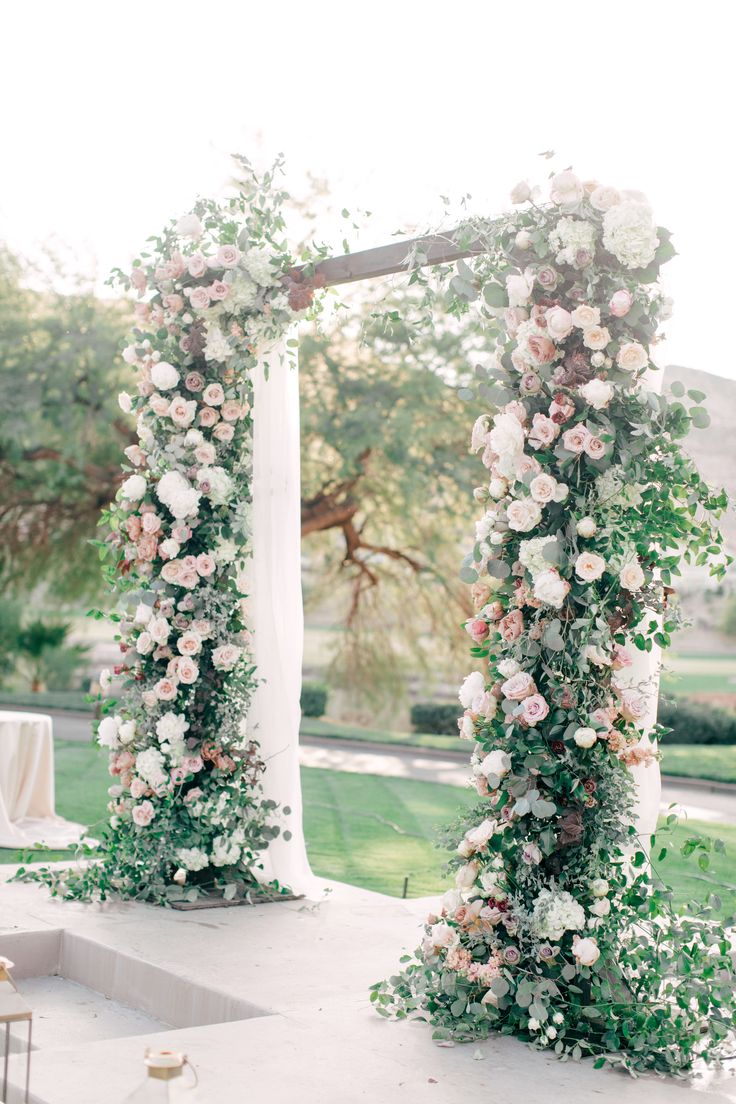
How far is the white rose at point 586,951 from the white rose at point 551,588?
91 cm

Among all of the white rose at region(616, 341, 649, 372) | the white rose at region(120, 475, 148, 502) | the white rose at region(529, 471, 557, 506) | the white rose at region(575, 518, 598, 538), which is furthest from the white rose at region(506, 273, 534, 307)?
the white rose at region(120, 475, 148, 502)

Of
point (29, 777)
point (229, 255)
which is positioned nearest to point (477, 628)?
point (229, 255)

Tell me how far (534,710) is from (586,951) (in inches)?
25.7

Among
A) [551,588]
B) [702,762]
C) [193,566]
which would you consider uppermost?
[193,566]

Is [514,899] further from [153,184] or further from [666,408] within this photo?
[153,184]

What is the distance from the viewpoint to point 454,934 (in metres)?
3.56

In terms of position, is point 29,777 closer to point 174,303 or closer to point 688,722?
point 174,303

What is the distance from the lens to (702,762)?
14.7 metres

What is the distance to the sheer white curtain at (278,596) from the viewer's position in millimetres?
5117

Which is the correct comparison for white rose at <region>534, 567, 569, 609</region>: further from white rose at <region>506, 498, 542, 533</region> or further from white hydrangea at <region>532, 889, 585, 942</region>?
white hydrangea at <region>532, 889, 585, 942</region>

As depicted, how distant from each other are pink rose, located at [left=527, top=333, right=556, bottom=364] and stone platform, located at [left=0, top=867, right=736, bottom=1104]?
6.28 ft

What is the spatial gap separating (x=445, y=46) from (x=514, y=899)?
11033 millimetres

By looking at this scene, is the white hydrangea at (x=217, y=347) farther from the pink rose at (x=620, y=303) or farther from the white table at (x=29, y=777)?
the white table at (x=29, y=777)

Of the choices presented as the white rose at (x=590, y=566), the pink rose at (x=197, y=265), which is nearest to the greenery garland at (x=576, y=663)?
the white rose at (x=590, y=566)
